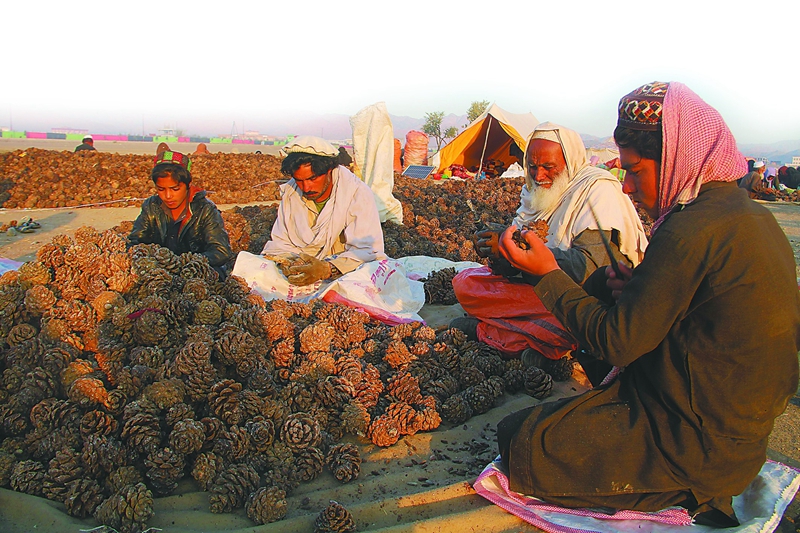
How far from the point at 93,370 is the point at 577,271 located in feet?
9.22

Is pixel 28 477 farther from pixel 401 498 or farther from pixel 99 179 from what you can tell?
pixel 99 179

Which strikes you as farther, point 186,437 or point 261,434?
point 261,434

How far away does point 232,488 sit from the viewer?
7.27 ft

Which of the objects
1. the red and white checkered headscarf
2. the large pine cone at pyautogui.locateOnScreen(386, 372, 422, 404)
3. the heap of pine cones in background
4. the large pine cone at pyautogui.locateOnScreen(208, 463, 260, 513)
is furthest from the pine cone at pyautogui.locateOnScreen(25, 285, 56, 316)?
the red and white checkered headscarf

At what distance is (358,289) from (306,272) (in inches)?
A: 20.8

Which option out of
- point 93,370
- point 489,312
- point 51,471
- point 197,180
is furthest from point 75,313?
point 197,180

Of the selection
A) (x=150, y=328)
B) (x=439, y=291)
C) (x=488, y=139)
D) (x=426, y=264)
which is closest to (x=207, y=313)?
(x=150, y=328)

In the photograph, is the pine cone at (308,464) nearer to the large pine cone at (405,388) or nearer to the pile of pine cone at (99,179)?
the large pine cone at (405,388)

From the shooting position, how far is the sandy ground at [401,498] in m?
2.09

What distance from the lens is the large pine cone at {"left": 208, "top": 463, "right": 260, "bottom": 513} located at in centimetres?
220

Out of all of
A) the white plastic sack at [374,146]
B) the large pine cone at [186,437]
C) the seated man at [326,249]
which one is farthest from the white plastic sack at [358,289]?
the white plastic sack at [374,146]

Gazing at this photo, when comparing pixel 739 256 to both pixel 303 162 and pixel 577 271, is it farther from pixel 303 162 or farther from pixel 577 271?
pixel 303 162

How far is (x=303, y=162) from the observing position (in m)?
4.60

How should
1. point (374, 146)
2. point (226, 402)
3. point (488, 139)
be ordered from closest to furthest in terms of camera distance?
point (226, 402)
point (374, 146)
point (488, 139)
